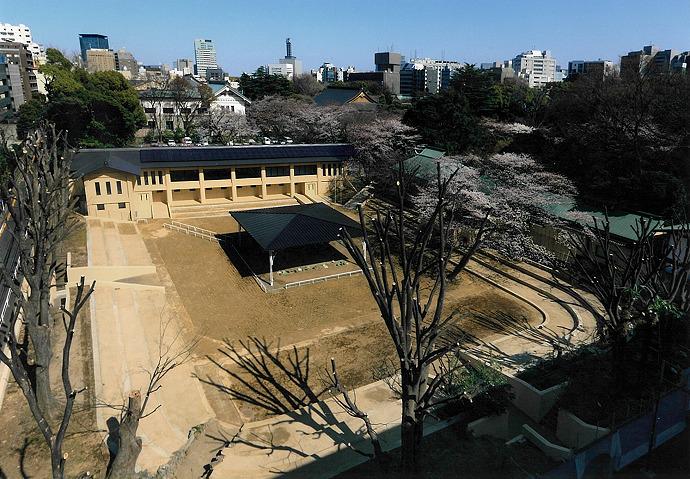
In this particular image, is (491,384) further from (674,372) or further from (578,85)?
(578,85)

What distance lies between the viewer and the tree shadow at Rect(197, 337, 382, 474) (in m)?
12.7

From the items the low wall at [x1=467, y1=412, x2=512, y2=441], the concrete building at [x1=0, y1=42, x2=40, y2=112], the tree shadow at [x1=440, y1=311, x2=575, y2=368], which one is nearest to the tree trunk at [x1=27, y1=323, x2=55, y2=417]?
the low wall at [x1=467, y1=412, x2=512, y2=441]

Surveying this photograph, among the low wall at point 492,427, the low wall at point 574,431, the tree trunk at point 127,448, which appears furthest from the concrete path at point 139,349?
the low wall at point 574,431

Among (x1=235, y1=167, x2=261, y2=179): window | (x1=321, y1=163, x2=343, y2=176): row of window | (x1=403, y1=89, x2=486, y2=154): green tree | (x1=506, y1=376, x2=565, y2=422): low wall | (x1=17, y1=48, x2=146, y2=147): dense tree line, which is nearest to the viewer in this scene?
(x1=506, y1=376, x2=565, y2=422): low wall

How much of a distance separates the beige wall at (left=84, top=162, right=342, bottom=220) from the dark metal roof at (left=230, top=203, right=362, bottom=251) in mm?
10966

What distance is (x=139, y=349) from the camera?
17391 mm

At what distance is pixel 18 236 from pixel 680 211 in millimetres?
26918

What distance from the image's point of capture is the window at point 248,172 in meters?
39.4

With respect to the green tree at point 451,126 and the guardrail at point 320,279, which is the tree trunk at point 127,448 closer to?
the guardrail at point 320,279

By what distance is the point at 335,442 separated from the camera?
1259cm

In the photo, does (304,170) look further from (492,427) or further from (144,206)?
(492,427)

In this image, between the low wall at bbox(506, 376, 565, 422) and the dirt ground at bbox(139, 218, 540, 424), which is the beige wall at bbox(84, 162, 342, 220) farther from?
the low wall at bbox(506, 376, 565, 422)

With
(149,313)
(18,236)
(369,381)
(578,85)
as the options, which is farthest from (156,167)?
(578,85)

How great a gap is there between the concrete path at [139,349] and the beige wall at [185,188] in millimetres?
6732
